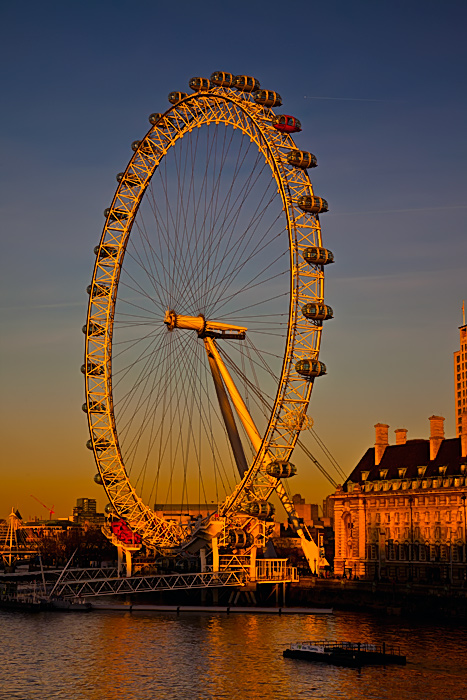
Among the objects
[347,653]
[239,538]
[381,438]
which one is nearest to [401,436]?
[381,438]

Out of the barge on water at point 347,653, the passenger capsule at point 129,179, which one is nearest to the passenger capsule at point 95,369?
the passenger capsule at point 129,179

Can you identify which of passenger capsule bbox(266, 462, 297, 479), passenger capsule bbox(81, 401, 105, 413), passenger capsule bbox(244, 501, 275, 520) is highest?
passenger capsule bbox(81, 401, 105, 413)

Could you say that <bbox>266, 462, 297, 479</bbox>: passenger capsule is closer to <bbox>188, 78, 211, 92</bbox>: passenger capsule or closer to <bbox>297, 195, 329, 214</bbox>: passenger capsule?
<bbox>297, 195, 329, 214</bbox>: passenger capsule

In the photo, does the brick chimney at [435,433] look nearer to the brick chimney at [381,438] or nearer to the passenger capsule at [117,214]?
the brick chimney at [381,438]

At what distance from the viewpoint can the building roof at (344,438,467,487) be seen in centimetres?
Result: 10375

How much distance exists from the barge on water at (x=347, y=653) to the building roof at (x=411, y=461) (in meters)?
38.0

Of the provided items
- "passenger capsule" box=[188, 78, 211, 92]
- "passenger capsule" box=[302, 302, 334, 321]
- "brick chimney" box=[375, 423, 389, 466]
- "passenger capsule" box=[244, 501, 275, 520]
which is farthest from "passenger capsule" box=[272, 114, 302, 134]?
"brick chimney" box=[375, 423, 389, 466]

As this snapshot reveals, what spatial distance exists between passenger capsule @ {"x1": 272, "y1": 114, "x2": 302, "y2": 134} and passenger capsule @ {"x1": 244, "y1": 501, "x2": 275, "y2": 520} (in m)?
31.6

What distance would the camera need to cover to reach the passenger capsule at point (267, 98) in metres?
90.4

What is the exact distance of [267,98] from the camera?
297 ft

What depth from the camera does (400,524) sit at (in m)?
107

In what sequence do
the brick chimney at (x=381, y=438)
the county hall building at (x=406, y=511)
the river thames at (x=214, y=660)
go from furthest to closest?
the brick chimney at (x=381, y=438) → the county hall building at (x=406, y=511) → the river thames at (x=214, y=660)

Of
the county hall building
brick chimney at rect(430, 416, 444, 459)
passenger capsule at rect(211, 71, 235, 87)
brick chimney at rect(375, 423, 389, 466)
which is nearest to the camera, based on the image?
passenger capsule at rect(211, 71, 235, 87)

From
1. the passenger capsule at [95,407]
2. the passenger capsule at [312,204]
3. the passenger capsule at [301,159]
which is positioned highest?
the passenger capsule at [301,159]
